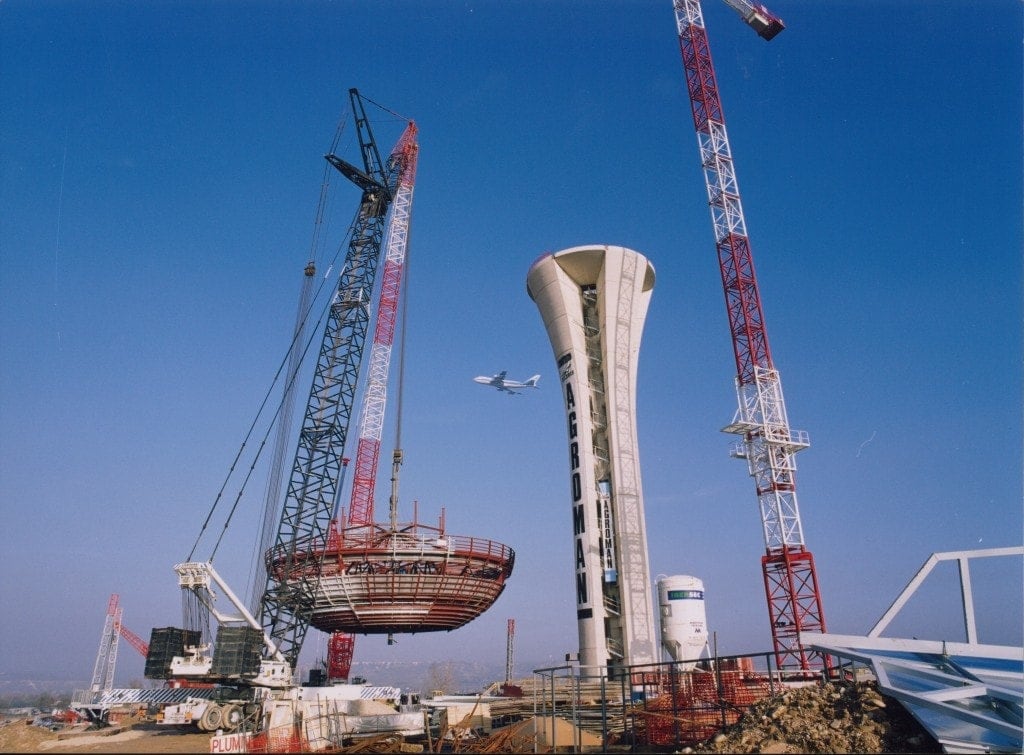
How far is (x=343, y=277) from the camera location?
223 ft

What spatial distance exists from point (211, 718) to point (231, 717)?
5.77 feet

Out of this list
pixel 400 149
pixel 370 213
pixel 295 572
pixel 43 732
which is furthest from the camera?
pixel 400 149

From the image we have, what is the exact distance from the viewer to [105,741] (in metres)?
37.6

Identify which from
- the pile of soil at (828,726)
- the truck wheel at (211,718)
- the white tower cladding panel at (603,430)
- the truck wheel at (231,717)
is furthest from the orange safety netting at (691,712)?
the truck wheel at (211,718)

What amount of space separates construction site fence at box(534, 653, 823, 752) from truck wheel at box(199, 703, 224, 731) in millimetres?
17384

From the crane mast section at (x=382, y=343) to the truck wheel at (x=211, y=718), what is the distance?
3417 centimetres

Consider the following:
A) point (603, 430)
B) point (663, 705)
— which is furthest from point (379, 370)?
point (663, 705)

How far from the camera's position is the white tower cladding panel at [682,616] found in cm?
5294

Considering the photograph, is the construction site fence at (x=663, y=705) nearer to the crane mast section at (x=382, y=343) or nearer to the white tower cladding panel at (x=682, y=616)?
the white tower cladding panel at (x=682, y=616)

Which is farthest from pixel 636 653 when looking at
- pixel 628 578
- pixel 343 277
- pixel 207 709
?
pixel 343 277

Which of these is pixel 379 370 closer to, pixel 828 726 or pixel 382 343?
pixel 382 343

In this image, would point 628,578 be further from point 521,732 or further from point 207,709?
point 207,709

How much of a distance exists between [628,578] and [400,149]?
2138 inches

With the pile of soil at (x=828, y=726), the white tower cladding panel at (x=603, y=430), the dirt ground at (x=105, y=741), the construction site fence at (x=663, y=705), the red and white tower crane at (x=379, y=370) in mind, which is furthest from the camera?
the red and white tower crane at (x=379, y=370)
